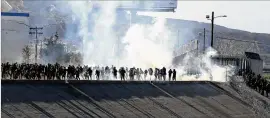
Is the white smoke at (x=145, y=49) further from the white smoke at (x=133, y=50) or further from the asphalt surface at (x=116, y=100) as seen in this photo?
the asphalt surface at (x=116, y=100)

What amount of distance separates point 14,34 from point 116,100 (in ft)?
162

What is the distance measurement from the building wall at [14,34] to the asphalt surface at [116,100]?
38423 millimetres

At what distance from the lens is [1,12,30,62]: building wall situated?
237 ft

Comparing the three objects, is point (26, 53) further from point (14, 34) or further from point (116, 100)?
point (116, 100)

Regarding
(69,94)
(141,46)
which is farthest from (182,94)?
(141,46)

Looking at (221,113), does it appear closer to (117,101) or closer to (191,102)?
(191,102)

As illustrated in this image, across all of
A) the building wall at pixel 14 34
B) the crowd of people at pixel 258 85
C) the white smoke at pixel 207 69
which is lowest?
the crowd of people at pixel 258 85

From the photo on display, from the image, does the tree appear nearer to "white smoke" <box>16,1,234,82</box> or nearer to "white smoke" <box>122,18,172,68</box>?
"white smoke" <box>16,1,234,82</box>

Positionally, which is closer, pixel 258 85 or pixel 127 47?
pixel 258 85

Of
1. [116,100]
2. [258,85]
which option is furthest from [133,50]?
[116,100]

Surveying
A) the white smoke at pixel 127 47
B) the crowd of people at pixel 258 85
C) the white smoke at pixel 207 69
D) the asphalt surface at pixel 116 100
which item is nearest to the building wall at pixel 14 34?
the white smoke at pixel 127 47

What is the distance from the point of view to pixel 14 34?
242ft

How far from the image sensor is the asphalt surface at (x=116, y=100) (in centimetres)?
2139

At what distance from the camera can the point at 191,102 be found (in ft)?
108
